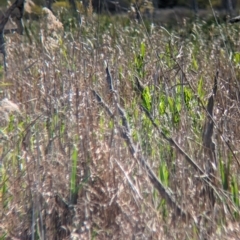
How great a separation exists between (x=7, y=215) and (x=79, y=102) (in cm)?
72

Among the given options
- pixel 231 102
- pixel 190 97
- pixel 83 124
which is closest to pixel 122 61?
pixel 190 97

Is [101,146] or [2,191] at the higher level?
[101,146]

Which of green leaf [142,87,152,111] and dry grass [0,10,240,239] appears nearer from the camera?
dry grass [0,10,240,239]

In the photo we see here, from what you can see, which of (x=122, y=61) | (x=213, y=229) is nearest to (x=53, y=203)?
(x=213, y=229)

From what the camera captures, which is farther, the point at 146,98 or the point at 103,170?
the point at 146,98

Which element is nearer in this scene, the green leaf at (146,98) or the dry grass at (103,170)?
the dry grass at (103,170)

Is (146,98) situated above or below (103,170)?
below

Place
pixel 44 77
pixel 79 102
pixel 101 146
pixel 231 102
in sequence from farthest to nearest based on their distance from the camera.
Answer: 1. pixel 44 77
2. pixel 231 102
3. pixel 79 102
4. pixel 101 146

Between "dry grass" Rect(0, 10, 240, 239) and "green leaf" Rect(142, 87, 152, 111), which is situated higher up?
"dry grass" Rect(0, 10, 240, 239)

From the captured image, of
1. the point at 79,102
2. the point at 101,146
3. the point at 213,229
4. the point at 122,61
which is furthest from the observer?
the point at 122,61

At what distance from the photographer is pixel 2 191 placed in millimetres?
2908

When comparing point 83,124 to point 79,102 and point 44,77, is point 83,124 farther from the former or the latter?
point 44,77

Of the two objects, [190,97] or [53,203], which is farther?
[190,97]

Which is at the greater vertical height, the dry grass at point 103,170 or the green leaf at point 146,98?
the dry grass at point 103,170
